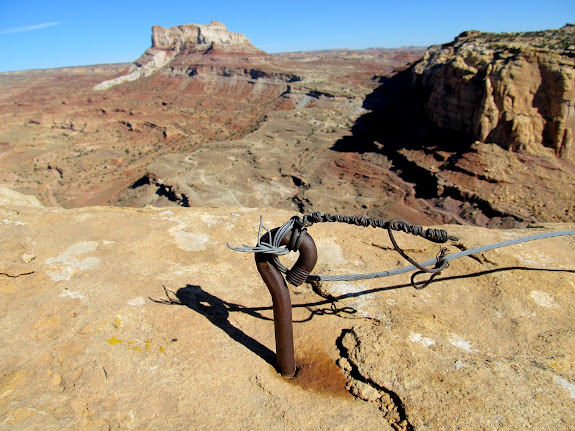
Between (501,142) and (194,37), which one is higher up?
(194,37)

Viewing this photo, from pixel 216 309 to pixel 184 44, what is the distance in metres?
102

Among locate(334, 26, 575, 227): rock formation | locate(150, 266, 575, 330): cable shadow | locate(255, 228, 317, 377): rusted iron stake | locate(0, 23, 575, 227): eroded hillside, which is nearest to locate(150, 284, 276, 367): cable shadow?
locate(150, 266, 575, 330): cable shadow

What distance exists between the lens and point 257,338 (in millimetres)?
5305

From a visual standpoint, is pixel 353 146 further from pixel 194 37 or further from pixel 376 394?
pixel 194 37

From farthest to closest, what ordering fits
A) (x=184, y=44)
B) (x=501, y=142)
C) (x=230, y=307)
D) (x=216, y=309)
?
1. (x=184, y=44)
2. (x=501, y=142)
3. (x=230, y=307)
4. (x=216, y=309)

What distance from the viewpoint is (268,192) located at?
88.7 feet

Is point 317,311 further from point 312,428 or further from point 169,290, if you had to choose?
point 169,290

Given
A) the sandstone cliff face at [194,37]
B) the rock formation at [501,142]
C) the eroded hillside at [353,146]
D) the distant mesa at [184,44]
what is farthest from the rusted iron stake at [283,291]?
the sandstone cliff face at [194,37]

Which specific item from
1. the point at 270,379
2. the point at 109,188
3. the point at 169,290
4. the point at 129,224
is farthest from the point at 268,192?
the point at 270,379

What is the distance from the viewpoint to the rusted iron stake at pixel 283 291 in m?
4.11

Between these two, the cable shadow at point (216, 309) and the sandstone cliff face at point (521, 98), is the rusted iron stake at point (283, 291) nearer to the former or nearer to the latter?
the cable shadow at point (216, 309)

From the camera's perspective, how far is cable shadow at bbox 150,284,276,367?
5.09 meters

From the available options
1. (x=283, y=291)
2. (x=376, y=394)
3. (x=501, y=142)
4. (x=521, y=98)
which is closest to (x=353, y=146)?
(x=501, y=142)

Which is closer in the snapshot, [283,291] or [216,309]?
[283,291]
